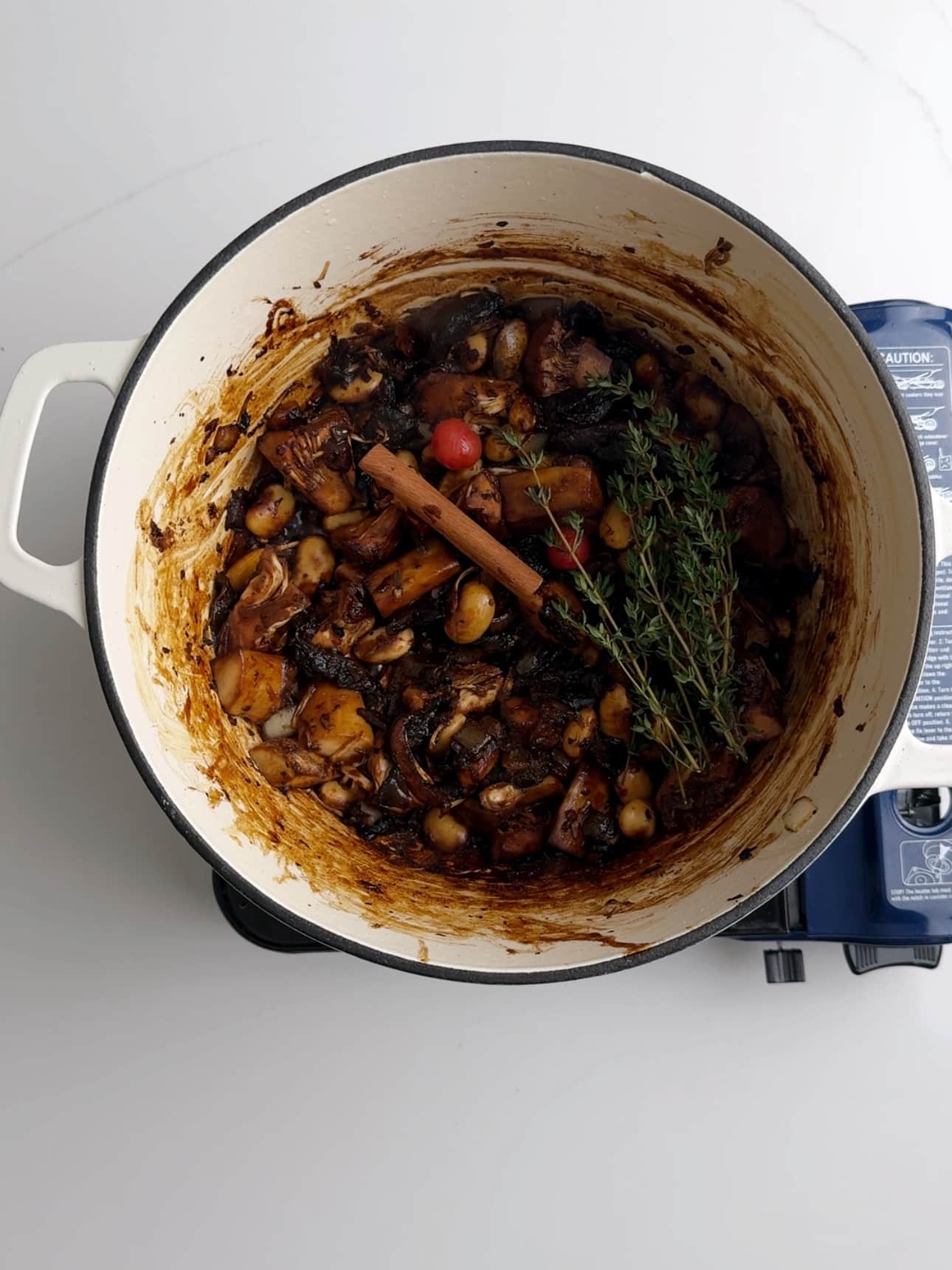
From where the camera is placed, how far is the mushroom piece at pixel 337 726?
143cm

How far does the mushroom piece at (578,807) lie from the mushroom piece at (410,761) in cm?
17

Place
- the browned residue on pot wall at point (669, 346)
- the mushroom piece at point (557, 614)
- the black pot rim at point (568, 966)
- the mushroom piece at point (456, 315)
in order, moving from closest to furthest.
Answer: the black pot rim at point (568, 966) < the browned residue on pot wall at point (669, 346) < the mushroom piece at point (557, 614) < the mushroom piece at point (456, 315)

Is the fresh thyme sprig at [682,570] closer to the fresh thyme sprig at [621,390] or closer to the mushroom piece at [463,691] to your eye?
the fresh thyme sprig at [621,390]

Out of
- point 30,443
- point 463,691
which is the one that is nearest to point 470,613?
point 463,691

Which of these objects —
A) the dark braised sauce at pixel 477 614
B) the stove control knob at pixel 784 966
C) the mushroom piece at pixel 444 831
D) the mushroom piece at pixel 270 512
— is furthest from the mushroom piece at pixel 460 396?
the stove control knob at pixel 784 966

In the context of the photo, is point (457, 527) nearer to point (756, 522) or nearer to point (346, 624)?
point (346, 624)

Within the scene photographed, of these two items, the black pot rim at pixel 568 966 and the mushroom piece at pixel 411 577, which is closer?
the black pot rim at pixel 568 966

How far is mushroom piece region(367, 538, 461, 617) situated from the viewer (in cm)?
144

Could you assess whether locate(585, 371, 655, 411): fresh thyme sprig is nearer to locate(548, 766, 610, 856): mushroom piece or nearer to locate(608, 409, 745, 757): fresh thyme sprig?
locate(608, 409, 745, 757): fresh thyme sprig

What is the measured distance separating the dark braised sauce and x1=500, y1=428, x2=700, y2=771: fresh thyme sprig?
2 cm

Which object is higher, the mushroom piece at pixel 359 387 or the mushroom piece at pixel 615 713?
the mushroom piece at pixel 359 387

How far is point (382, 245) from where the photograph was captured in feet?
4.48

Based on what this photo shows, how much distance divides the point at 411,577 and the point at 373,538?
0.27 ft

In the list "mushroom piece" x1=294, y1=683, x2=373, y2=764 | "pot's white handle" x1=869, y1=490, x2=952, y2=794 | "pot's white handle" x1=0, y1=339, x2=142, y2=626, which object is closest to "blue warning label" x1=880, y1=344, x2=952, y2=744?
"pot's white handle" x1=869, y1=490, x2=952, y2=794
